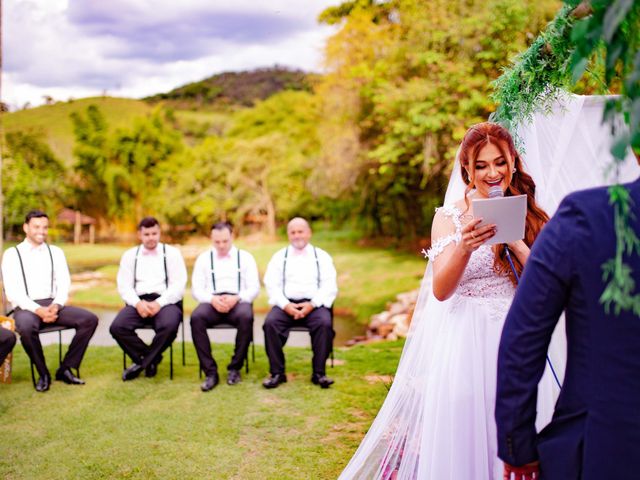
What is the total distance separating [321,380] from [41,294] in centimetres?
271

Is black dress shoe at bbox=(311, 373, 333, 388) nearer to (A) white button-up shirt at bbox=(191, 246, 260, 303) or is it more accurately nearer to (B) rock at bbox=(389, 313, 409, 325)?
(A) white button-up shirt at bbox=(191, 246, 260, 303)

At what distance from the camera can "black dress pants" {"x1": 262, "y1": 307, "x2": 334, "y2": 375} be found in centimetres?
531

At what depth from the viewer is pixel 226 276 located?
5.80 metres

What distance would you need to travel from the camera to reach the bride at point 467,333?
2.25 metres

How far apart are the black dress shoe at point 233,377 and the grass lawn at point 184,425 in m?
0.07

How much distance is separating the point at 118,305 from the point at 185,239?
268 inches

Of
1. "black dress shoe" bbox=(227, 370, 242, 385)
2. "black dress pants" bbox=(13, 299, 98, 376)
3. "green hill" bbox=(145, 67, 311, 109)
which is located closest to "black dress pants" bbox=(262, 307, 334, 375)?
"black dress shoe" bbox=(227, 370, 242, 385)

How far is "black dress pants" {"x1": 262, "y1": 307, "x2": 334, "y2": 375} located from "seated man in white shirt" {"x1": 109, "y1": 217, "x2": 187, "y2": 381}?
3.03ft

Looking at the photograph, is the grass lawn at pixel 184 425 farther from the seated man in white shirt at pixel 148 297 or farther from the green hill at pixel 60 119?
the green hill at pixel 60 119

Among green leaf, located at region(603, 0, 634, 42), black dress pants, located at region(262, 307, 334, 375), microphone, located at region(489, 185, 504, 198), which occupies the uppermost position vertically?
green leaf, located at region(603, 0, 634, 42)

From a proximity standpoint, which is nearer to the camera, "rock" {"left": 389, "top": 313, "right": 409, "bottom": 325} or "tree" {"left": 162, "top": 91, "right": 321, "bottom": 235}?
"rock" {"left": 389, "top": 313, "right": 409, "bottom": 325}

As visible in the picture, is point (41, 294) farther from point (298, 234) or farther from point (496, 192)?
point (496, 192)

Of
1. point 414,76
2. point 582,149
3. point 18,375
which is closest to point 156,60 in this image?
point 414,76

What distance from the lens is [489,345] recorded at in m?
2.32
